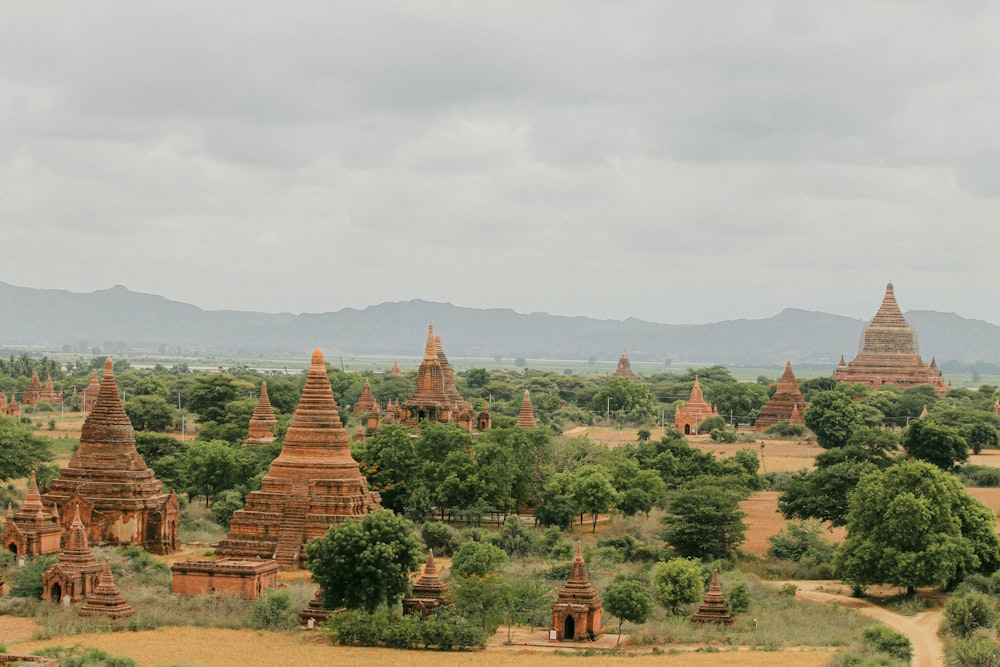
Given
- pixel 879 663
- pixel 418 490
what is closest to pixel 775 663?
pixel 879 663

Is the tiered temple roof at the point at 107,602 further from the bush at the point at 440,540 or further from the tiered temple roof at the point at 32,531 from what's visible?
the bush at the point at 440,540

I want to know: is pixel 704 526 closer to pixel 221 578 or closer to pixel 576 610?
pixel 576 610

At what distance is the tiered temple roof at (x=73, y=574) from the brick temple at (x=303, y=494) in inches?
236

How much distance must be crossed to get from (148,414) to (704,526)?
57360 millimetres

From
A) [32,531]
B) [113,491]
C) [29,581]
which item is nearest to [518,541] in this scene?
[113,491]

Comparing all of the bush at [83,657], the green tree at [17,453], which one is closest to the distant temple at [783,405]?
the green tree at [17,453]

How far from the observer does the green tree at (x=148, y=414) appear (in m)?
98.0

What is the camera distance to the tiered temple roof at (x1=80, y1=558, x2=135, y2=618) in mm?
39344

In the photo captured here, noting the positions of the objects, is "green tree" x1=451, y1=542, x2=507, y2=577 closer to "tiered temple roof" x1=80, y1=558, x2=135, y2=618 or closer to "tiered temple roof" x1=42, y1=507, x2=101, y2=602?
"tiered temple roof" x1=80, y1=558, x2=135, y2=618

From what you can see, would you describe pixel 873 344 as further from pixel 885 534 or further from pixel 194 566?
pixel 194 566

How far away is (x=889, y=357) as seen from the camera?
13875 cm

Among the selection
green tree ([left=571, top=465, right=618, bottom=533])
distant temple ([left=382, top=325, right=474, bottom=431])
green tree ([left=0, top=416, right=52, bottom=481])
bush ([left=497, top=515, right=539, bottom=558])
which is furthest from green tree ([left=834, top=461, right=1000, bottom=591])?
green tree ([left=0, top=416, right=52, bottom=481])

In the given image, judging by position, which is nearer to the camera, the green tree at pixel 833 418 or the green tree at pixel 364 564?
the green tree at pixel 364 564

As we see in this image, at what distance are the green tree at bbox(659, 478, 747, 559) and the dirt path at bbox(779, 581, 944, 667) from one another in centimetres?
327
